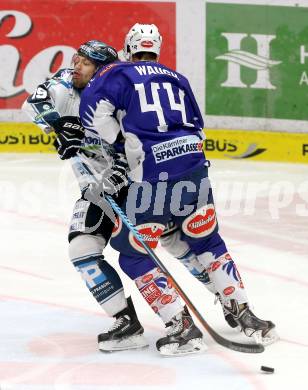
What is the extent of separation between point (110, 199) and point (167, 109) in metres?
0.45

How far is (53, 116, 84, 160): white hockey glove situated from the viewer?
4.43m

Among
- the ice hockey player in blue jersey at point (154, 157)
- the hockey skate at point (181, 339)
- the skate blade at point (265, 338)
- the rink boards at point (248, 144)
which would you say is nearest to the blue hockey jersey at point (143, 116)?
the ice hockey player in blue jersey at point (154, 157)

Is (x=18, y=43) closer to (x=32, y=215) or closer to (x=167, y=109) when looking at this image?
(x=32, y=215)

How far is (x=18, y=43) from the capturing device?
9609mm

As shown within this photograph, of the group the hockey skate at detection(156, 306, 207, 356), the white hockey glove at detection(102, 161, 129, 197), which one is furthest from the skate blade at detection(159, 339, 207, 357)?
the white hockey glove at detection(102, 161, 129, 197)

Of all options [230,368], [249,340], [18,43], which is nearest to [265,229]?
[249,340]

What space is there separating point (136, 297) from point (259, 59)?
4.79 meters

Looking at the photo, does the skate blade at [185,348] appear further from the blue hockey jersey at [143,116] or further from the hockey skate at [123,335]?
the blue hockey jersey at [143,116]

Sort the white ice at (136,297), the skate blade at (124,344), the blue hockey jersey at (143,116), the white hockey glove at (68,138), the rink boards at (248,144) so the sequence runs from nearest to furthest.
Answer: the white ice at (136,297) < the blue hockey jersey at (143,116) < the skate blade at (124,344) < the white hockey glove at (68,138) < the rink boards at (248,144)

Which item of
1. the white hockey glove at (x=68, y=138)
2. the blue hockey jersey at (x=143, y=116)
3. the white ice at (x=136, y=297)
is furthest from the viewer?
the white hockey glove at (x=68, y=138)

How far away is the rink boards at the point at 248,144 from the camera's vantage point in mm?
9297

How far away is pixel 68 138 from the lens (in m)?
4.44

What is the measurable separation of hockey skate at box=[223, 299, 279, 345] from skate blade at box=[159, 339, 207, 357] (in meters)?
0.22

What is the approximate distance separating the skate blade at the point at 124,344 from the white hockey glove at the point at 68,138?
82cm
